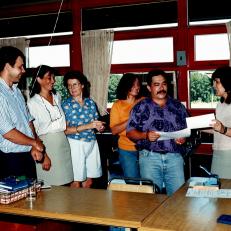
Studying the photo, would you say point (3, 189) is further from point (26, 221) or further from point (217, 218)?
point (217, 218)

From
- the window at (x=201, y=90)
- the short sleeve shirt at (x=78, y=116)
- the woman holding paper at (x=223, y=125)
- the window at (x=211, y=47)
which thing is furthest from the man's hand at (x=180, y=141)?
the window at (x=211, y=47)

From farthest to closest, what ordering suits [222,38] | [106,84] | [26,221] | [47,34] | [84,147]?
[47,34] < [106,84] < [222,38] < [84,147] < [26,221]

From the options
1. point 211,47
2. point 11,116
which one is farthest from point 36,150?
point 211,47

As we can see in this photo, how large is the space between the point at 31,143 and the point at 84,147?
97 centimetres

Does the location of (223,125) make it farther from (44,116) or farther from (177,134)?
(44,116)

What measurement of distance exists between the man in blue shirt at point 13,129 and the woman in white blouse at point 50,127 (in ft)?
1.24

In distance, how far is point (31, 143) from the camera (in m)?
2.88

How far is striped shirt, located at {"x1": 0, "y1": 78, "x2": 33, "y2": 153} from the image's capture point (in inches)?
113

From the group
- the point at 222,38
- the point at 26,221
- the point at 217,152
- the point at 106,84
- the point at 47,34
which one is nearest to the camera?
the point at 26,221

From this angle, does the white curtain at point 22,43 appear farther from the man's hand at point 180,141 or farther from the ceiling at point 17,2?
the man's hand at point 180,141

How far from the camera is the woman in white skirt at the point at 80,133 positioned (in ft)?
12.4

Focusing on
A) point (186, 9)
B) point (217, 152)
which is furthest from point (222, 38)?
point (217, 152)

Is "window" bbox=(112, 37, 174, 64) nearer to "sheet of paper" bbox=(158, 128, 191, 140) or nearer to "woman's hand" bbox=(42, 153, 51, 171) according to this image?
"sheet of paper" bbox=(158, 128, 191, 140)

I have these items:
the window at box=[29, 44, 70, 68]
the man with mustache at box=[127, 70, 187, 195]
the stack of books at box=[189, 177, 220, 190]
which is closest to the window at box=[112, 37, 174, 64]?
the window at box=[29, 44, 70, 68]
